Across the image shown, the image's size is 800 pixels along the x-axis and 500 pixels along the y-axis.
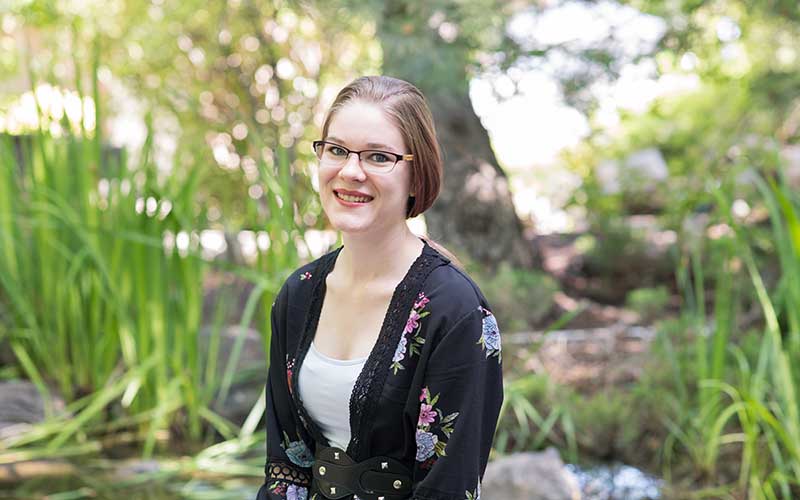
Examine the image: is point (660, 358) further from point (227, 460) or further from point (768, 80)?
point (227, 460)

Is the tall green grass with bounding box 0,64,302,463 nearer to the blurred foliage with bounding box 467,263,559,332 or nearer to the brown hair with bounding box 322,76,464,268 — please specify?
the blurred foliage with bounding box 467,263,559,332

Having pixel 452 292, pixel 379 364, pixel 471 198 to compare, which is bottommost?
pixel 471 198

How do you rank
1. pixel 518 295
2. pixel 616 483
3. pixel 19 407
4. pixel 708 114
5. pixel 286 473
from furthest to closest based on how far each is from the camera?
1. pixel 708 114
2. pixel 518 295
3. pixel 19 407
4. pixel 616 483
5. pixel 286 473

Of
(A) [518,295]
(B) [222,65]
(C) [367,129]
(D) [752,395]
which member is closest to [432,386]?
(C) [367,129]

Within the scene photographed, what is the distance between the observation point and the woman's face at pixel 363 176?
1.32 meters

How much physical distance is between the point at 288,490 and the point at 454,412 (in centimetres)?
38

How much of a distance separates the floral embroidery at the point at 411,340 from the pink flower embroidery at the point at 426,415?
7cm

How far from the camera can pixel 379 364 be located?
52.2 inches

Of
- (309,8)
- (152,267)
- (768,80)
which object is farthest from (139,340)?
(768,80)

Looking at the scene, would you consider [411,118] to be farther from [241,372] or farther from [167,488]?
[241,372]

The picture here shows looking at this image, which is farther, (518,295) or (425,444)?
(518,295)

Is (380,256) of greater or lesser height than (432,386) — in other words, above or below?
above

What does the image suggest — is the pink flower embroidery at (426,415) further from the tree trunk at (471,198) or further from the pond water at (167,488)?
the tree trunk at (471,198)

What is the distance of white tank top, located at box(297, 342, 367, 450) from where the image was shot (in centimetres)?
137
